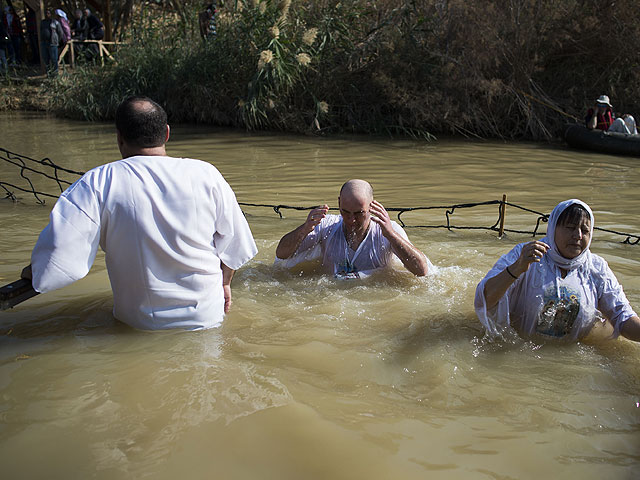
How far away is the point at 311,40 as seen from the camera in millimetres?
13938

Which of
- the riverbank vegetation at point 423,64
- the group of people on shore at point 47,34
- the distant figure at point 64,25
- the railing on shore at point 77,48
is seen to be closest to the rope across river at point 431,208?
the riverbank vegetation at point 423,64

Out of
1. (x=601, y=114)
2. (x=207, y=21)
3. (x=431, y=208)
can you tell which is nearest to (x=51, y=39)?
(x=207, y=21)

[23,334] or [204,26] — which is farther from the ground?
[204,26]

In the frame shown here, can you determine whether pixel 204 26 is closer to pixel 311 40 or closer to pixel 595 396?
pixel 311 40

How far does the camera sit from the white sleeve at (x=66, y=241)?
305 centimetres

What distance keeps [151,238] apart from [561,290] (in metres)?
2.39

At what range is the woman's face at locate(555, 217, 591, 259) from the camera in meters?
3.53

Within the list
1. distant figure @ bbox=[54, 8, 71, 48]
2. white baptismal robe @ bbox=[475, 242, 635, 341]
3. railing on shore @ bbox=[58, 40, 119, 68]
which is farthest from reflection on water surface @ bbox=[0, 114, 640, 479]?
distant figure @ bbox=[54, 8, 71, 48]

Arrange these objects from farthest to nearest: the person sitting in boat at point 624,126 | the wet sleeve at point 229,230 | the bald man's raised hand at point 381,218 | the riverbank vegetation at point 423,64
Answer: the riverbank vegetation at point 423,64 → the person sitting in boat at point 624,126 → the bald man's raised hand at point 381,218 → the wet sleeve at point 229,230

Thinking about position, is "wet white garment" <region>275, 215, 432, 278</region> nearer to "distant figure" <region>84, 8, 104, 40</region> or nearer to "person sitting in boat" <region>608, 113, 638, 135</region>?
"person sitting in boat" <region>608, 113, 638, 135</region>

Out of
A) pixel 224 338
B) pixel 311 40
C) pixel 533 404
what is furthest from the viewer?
pixel 311 40

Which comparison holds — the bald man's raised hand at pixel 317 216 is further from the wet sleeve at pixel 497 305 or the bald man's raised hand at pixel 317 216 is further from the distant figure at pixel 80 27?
the distant figure at pixel 80 27

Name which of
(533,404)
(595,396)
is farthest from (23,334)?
(595,396)

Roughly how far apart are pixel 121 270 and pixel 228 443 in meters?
1.15
